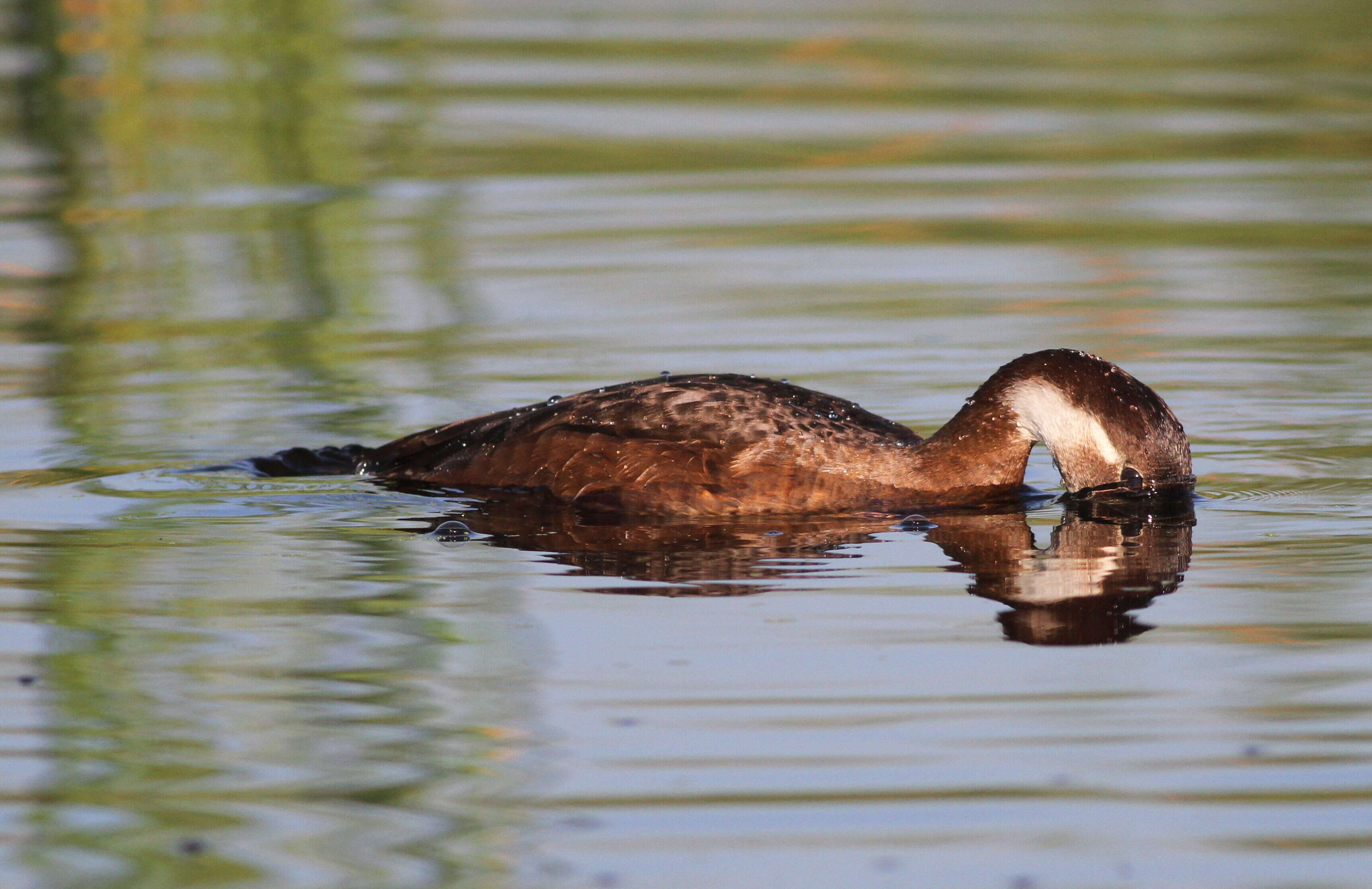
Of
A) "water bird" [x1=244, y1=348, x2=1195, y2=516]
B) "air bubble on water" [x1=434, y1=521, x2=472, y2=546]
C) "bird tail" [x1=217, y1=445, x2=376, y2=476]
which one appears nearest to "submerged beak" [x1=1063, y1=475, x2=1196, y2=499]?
"water bird" [x1=244, y1=348, x2=1195, y2=516]

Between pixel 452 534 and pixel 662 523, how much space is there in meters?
0.73

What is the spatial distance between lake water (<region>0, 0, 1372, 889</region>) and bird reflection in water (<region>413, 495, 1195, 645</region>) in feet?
0.10

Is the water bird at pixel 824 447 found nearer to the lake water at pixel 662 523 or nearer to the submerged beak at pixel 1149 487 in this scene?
the submerged beak at pixel 1149 487

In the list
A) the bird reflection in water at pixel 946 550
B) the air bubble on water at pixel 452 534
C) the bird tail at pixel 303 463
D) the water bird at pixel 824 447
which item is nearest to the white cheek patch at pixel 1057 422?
the water bird at pixel 824 447

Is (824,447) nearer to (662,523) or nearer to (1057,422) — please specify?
(662,523)

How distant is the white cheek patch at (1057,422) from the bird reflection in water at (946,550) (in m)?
0.21

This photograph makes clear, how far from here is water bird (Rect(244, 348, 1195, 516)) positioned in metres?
7.30

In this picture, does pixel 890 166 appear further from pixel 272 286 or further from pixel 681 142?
pixel 272 286

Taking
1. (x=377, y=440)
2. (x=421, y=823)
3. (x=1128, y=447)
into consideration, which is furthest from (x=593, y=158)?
(x=421, y=823)

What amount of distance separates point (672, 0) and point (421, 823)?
2006 cm

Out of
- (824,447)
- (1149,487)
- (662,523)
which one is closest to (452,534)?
(662,523)

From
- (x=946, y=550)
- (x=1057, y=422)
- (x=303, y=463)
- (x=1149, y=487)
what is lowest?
(x=946, y=550)

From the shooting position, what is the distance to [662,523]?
723cm

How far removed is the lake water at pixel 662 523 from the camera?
4.48 metres
